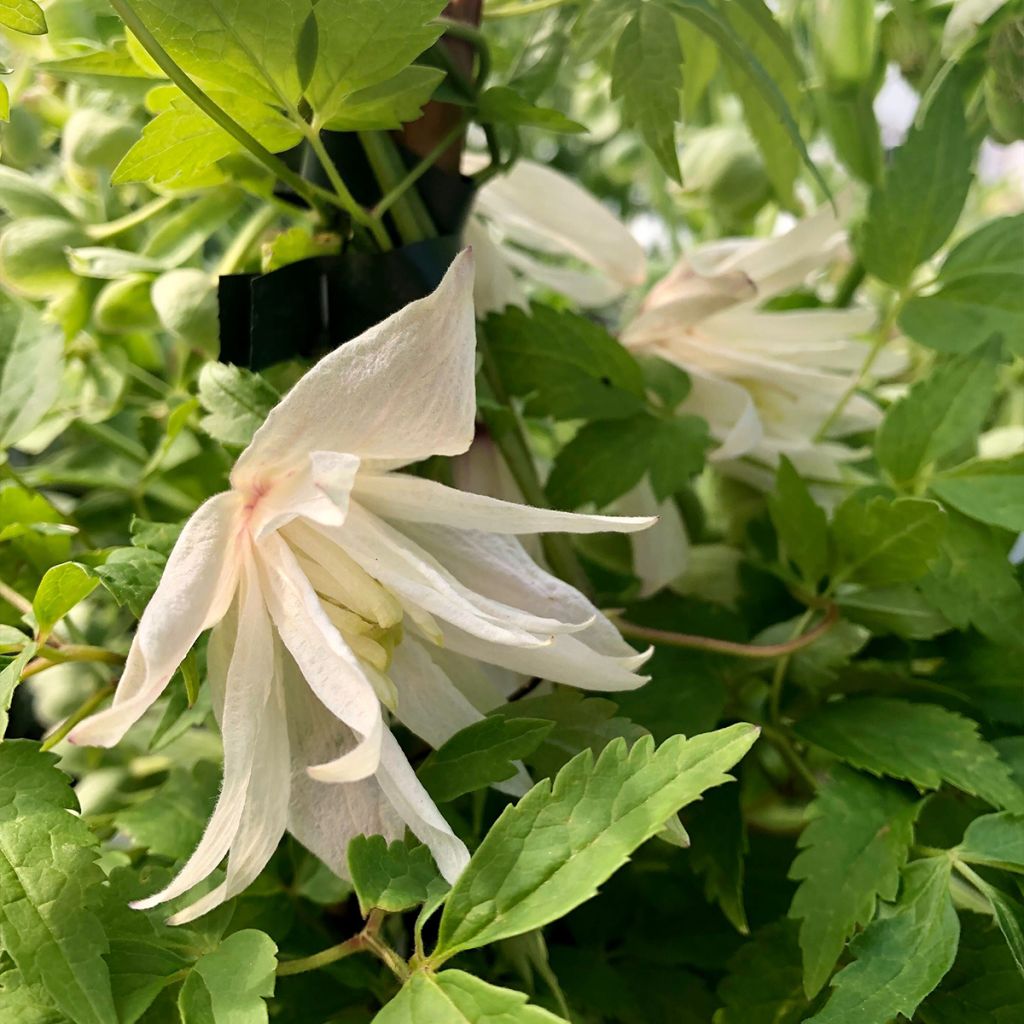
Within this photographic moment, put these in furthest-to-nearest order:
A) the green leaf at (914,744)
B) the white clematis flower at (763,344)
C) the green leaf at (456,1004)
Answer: the white clematis flower at (763,344) < the green leaf at (914,744) < the green leaf at (456,1004)

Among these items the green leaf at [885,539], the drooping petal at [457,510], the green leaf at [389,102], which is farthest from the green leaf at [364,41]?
A: the green leaf at [885,539]

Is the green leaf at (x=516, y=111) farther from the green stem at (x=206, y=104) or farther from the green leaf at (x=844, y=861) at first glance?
the green leaf at (x=844, y=861)

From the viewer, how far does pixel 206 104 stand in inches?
11.4

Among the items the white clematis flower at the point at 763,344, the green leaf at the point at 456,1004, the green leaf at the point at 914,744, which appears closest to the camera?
the green leaf at the point at 456,1004

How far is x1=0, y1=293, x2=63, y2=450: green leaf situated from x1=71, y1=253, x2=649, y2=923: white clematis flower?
0.15 meters

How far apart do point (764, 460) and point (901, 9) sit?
0.67ft

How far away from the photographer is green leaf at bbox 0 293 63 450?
383 mm

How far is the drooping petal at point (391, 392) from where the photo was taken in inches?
10.3

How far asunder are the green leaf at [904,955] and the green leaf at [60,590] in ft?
0.74

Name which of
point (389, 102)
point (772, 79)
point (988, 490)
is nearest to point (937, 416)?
point (988, 490)

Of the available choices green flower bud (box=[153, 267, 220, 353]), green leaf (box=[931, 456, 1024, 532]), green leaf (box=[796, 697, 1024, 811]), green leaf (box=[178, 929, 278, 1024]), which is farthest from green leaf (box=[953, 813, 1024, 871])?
green flower bud (box=[153, 267, 220, 353])

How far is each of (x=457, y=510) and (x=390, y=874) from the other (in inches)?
3.8

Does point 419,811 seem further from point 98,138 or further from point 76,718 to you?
point 98,138

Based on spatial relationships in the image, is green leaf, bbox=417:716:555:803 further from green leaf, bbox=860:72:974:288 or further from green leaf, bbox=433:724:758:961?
green leaf, bbox=860:72:974:288
